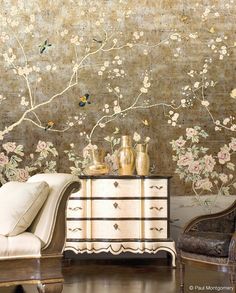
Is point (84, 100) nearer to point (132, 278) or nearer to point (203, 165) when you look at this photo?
point (203, 165)

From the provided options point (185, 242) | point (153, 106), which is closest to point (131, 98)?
point (153, 106)

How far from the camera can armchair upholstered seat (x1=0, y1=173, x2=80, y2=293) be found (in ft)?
12.7

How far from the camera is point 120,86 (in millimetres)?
6469

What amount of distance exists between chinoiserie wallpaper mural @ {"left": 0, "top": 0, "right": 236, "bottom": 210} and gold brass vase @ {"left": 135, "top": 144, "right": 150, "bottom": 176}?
0.31m

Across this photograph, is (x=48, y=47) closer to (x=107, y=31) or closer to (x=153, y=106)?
(x=107, y=31)

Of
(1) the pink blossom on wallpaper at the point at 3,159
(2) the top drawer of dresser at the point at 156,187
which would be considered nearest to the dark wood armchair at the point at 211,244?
(2) the top drawer of dresser at the point at 156,187

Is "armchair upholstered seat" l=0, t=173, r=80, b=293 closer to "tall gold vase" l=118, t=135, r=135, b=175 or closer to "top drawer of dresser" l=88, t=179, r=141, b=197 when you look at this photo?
"top drawer of dresser" l=88, t=179, r=141, b=197

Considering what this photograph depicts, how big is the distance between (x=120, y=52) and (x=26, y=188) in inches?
108

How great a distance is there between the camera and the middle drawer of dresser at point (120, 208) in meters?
5.86

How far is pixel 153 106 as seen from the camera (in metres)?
6.47

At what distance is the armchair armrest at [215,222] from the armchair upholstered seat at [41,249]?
1095 millimetres

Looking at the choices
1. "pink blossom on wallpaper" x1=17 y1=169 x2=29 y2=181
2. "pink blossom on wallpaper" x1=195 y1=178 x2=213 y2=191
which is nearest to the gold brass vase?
"pink blossom on wallpaper" x1=195 y1=178 x2=213 y2=191

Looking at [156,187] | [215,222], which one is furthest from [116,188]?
[215,222]

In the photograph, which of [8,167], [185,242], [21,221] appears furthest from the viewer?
[8,167]
